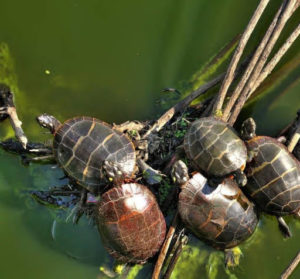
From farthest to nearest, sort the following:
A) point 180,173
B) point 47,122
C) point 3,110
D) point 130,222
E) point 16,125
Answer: point 3,110, point 16,125, point 47,122, point 180,173, point 130,222

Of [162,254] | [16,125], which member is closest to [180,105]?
[162,254]

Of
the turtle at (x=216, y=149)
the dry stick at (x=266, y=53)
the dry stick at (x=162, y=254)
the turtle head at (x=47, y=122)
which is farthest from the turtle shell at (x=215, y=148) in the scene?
the turtle head at (x=47, y=122)

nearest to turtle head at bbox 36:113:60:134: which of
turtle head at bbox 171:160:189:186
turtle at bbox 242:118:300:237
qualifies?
turtle head at bbox 171:160:189:186

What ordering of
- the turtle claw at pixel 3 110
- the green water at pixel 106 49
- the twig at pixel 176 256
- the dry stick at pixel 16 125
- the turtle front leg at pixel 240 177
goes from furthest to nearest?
the green water at pixel 106 49, the turtle claw at pixel 3 110, the dry stick at pixel 16 125, the twig at pixel 176 256, the turtle front leg at pixel 240 177

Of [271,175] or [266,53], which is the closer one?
[271,175]

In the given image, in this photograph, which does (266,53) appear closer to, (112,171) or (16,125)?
(112,171)

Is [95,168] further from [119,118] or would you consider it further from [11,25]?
[11,25]

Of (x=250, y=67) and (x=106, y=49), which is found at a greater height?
(x=250, y=67)

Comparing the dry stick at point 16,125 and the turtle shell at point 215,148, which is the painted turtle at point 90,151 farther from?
the turtle shell at point 215,148
